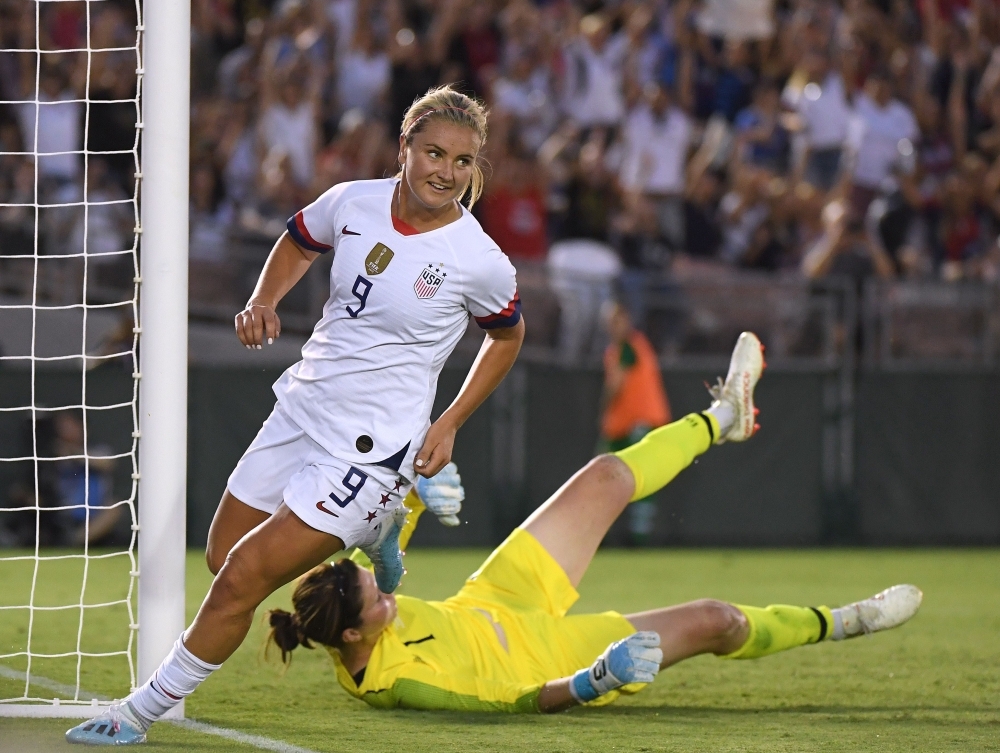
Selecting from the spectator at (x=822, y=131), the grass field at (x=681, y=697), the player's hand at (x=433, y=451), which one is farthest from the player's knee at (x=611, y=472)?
the spectator at (x=822, y=131)

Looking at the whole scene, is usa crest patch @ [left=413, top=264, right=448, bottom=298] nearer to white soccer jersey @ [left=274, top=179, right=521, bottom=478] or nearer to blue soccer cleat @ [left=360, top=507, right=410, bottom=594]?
white soccer jersey @ [left=274, top=179, right=521, bottom=478]

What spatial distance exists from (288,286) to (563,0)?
1041 centimetres

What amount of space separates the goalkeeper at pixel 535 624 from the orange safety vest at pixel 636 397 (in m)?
5.37

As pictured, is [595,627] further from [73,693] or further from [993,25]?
[993,25]

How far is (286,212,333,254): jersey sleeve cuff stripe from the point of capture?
4668 millimetres

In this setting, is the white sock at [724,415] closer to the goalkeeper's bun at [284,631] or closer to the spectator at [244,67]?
the goalkeeper's bun at [284,631]

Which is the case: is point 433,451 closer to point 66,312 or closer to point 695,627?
point 695,627

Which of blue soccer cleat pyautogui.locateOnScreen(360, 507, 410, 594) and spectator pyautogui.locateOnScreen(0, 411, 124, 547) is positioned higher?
blue soccer cleat pyautogui.locateOnScreen(360, 507, 410, 594)

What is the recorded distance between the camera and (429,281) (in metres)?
4.44

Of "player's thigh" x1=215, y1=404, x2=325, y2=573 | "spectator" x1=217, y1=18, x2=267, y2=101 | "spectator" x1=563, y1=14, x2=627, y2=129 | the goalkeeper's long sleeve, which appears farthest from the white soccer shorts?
"spectator" x1=563, y1=14, x2=627, y2=129

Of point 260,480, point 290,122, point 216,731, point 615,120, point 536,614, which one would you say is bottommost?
point 216,731

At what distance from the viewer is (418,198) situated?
174 inches

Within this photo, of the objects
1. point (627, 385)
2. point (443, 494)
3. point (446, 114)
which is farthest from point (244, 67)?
point (446, 114)

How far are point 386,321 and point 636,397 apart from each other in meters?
7.22
